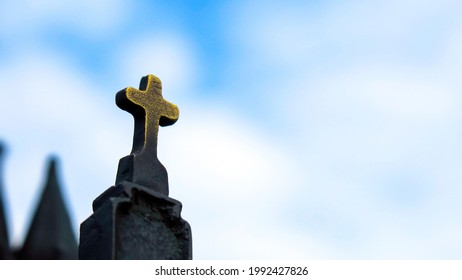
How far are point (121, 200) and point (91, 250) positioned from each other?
0.31 m

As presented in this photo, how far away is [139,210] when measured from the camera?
468cm

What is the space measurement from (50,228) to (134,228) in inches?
822

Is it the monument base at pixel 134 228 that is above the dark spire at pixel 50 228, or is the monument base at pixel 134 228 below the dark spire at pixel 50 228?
below

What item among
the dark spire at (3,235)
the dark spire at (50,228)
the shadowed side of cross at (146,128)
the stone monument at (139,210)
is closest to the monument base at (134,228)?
the stone monument at (139,210)

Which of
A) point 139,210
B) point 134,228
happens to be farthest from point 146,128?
point 134,228

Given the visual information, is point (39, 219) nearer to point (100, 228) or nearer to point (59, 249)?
point (59, 249)

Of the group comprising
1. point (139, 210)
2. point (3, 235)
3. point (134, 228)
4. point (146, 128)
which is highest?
point (3, 235)

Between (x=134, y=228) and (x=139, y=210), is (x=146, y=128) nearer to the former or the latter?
(x=139, y=210)

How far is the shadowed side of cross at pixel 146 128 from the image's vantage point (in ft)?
15.8

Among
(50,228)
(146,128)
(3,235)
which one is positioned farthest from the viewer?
(50,228)

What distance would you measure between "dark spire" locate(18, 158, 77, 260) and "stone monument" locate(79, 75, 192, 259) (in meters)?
18.8

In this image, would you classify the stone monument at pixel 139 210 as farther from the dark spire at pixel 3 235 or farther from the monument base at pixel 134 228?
the dark spire at pixel 3 235

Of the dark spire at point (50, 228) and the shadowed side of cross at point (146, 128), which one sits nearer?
the shadowed side of cross at point (146, 128)

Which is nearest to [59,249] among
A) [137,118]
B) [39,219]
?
[39,219]
